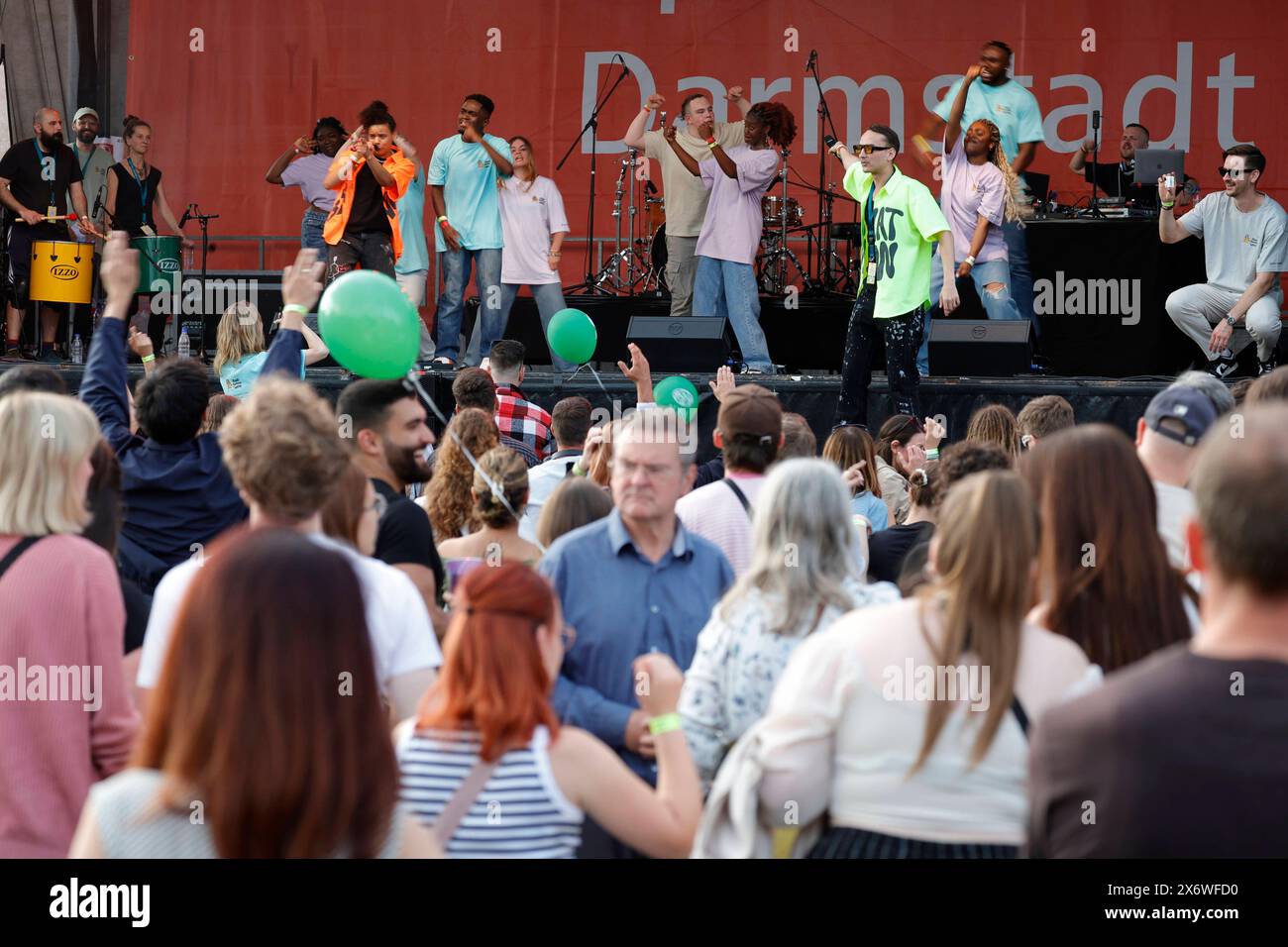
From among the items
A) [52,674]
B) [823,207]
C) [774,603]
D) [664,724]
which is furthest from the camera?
[823,207]

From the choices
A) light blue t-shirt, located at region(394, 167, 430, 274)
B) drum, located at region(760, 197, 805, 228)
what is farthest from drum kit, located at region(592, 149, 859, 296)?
light blue t-shirt, located at region(394, 167, 430, 274)

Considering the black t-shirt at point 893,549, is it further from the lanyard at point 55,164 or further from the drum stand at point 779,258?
the lanyard at point 55,164

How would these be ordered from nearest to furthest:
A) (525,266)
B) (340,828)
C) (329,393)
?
1. (340,828)
2. (329,393)
3. (525,266)

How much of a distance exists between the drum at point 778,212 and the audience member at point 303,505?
9.30 metres

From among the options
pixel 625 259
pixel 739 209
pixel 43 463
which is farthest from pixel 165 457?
pixel 625 259

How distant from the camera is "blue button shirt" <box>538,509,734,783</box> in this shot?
3.42 metres

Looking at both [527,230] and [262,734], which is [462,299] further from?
[262,734]

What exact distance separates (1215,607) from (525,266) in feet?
30.0

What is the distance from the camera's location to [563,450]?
6.22 metres

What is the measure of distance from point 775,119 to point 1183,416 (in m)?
6.62

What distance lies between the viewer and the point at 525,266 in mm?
10789
